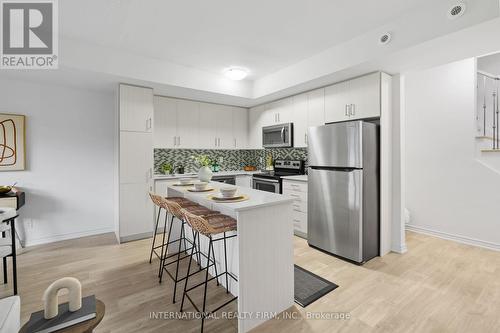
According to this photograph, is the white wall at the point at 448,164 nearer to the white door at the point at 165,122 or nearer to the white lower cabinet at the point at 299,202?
the white lower cabinet at the point at 299,202

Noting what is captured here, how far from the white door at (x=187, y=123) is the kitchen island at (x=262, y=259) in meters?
2.68

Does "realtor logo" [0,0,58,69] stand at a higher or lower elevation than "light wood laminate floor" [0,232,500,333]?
higher

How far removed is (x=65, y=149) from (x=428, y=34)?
194 inches

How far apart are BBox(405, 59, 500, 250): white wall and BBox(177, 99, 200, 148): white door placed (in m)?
3.78

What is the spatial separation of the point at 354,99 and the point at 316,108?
0.66 meters

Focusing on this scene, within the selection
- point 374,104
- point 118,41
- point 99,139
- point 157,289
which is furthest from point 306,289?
point 99,139

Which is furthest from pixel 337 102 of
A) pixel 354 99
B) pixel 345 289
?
pixel 345 289

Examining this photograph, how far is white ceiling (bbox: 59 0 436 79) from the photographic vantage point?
7.52 feet

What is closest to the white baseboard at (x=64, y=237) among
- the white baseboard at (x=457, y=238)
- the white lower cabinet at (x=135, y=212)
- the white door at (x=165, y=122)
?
the white lower cabinet at (x=135, y=212)

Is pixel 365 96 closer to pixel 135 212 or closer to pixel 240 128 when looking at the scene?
pixel 240 128

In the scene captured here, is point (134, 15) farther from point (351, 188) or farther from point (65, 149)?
point (351, 188)

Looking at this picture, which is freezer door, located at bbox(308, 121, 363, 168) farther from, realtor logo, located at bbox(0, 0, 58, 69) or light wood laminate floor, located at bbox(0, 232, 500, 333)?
realtor logo, located at bbox(0, 0, 58, 69)

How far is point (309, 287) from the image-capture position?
235cm

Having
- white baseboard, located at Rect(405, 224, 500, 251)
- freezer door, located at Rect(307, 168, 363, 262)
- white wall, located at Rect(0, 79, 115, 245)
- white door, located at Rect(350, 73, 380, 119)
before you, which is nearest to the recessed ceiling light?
white door, located at Rect(350, 73, 380, 119)
